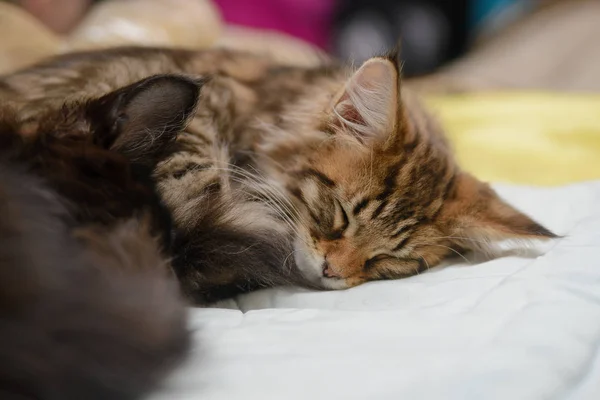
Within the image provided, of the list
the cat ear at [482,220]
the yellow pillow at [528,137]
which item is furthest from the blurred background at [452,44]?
the cat ear at [482,220]

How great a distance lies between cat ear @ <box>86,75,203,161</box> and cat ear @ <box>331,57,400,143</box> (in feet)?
1.62

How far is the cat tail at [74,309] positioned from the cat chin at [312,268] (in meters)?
0.55

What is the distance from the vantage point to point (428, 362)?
87 cm

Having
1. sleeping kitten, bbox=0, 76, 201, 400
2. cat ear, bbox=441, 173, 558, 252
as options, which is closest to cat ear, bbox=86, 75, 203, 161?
sleeping kitten, bbox=0, 76, 201, 400

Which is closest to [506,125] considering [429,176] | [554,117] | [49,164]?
[554,117]

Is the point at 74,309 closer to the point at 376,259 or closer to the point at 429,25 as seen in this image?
the point at 376,259

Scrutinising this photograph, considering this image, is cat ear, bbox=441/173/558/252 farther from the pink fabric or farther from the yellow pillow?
the pink fabric

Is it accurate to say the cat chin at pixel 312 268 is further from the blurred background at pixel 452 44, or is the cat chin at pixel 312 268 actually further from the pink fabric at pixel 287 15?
the pink fabric at pixel 287 15

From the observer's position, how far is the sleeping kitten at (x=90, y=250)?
0.73m

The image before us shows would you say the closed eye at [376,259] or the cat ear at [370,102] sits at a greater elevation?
the cat ear at [370,102]

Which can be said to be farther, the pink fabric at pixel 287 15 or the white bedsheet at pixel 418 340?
the pink fabric at pixel 287 15

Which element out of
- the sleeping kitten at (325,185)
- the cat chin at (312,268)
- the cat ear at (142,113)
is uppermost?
the cat ear at (142,113)

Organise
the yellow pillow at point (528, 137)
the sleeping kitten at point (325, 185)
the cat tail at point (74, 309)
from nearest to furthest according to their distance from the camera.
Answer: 1. the cat tail at point (74, 309)
2. the sleeping kitten at point (325, 185)
3. the yellow pillow at point (528, 137)

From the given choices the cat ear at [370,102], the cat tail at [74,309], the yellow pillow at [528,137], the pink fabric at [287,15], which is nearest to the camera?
the cat tail at [74,309]
